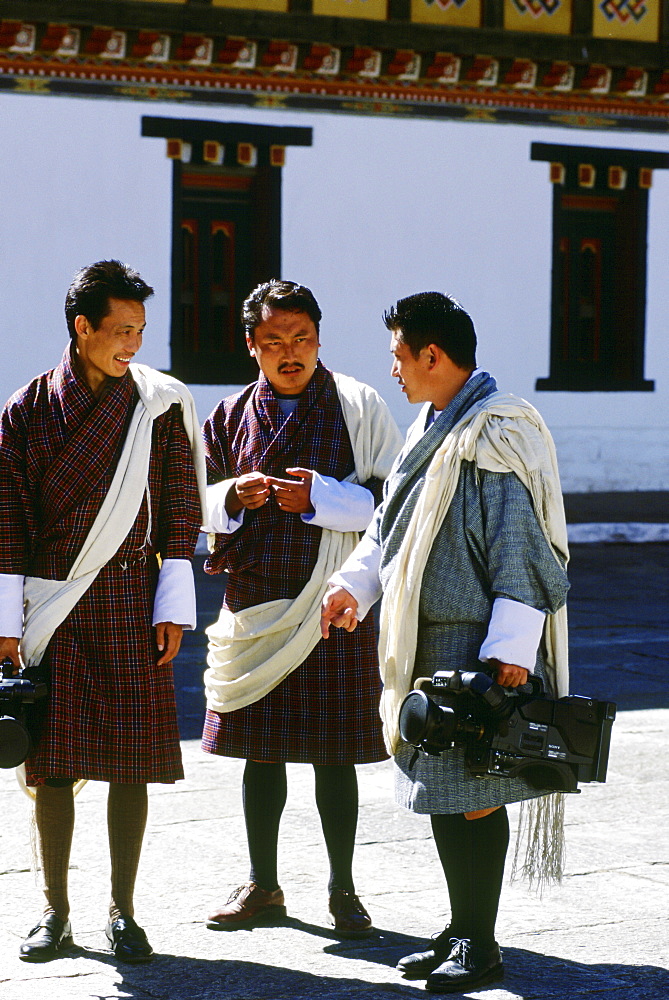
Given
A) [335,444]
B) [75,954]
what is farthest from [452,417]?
[75,954]

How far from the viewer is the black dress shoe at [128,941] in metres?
3.49

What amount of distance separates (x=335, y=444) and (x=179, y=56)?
9962 mm

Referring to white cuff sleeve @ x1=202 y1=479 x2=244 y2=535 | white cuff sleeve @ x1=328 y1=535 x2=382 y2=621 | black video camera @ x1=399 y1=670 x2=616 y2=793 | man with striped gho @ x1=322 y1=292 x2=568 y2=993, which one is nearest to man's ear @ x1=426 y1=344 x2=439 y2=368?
man with striped gho @ x1=322 y1=292 x2=568 y2=993

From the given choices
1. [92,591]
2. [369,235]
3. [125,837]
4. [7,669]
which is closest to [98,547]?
[92,591]

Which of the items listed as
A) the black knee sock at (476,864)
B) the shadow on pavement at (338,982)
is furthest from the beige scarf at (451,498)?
the shadow on pavement at (338,982)

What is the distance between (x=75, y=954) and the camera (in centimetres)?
353

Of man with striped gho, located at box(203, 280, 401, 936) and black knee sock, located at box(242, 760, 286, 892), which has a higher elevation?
man with striped gho, located at box(203, 280, 401, 936)

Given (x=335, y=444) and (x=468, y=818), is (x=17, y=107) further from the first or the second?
(x=468, y=818)

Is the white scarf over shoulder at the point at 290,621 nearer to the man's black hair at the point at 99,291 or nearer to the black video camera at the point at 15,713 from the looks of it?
the black video camera at the point at 15,713

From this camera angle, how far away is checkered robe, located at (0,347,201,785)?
3.57 metres

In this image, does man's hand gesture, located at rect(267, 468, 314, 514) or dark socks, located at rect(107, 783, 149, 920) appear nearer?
dark socks, located at rect(107, 783, 149, 920)

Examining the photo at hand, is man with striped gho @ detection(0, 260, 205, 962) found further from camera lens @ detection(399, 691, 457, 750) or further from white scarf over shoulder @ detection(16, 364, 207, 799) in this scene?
camera lens @ detection(399, 691, 457, 750)

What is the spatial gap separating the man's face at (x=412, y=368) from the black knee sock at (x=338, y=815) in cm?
105

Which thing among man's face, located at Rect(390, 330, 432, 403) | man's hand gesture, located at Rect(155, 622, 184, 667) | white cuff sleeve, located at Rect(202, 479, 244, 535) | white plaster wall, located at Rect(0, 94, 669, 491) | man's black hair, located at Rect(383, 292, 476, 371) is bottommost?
man's hand gesture, located at Rect(155, 622, 184, 667)
